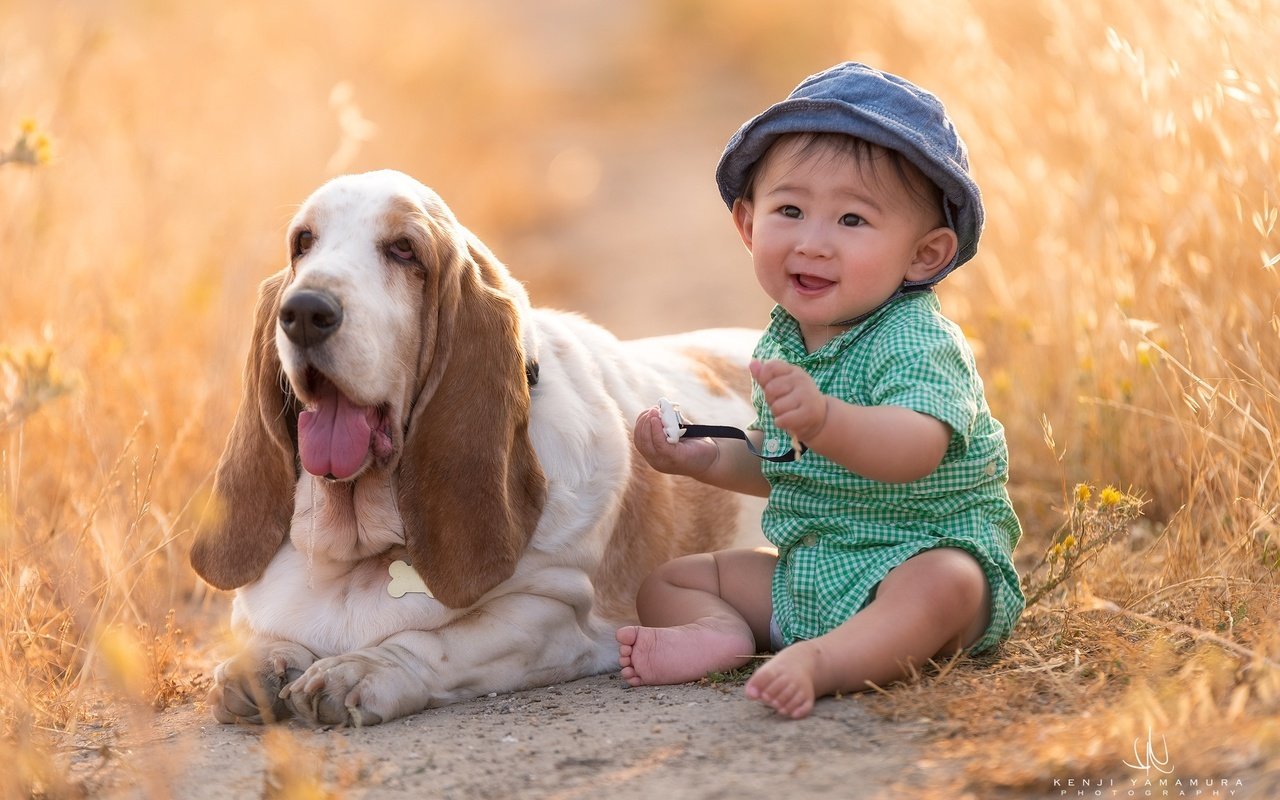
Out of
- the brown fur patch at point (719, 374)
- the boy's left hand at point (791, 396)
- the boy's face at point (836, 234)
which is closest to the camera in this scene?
the boy's left hand at point (791, 396)

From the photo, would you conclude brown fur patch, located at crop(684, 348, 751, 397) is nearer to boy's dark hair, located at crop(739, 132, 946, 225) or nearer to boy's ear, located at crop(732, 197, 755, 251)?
boy's ear, located at crop(732, 197, 755, 251)

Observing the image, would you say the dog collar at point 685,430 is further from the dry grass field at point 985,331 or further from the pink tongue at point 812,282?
the dry grass field at point 985,331

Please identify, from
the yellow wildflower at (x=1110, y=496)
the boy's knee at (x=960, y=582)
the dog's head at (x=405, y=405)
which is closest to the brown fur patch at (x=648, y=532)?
the dog's head at (x=405, y=405)

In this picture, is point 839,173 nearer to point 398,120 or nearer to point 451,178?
point 451,178

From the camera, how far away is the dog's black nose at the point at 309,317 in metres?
3.04

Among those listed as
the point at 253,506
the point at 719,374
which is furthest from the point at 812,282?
the point at 253,506

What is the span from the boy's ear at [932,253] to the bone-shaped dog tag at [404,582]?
4.45 feet

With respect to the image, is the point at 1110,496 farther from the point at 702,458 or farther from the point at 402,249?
the point at 402,249

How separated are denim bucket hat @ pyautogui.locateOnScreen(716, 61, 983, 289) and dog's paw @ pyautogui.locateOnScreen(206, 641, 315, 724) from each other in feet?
5.13

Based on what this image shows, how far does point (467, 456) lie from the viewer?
3328 mm

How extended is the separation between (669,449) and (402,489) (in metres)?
0.65

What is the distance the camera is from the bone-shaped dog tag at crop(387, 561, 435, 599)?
3377 mm

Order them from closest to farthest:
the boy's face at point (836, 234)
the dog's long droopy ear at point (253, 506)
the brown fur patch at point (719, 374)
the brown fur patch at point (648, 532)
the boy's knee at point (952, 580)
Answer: the boy's knee at point (952, 580), the boy's face at point (836, 234), the dog's long droopy ear at point (253, 506), the brown fur patch at point (648, 532), the brown fur patch at point (719, 374)

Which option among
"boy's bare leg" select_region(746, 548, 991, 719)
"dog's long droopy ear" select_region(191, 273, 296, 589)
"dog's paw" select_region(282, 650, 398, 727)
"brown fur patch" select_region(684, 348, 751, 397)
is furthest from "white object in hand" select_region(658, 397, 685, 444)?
"brown fur patch" select_region(684, 348, 751, 397)
